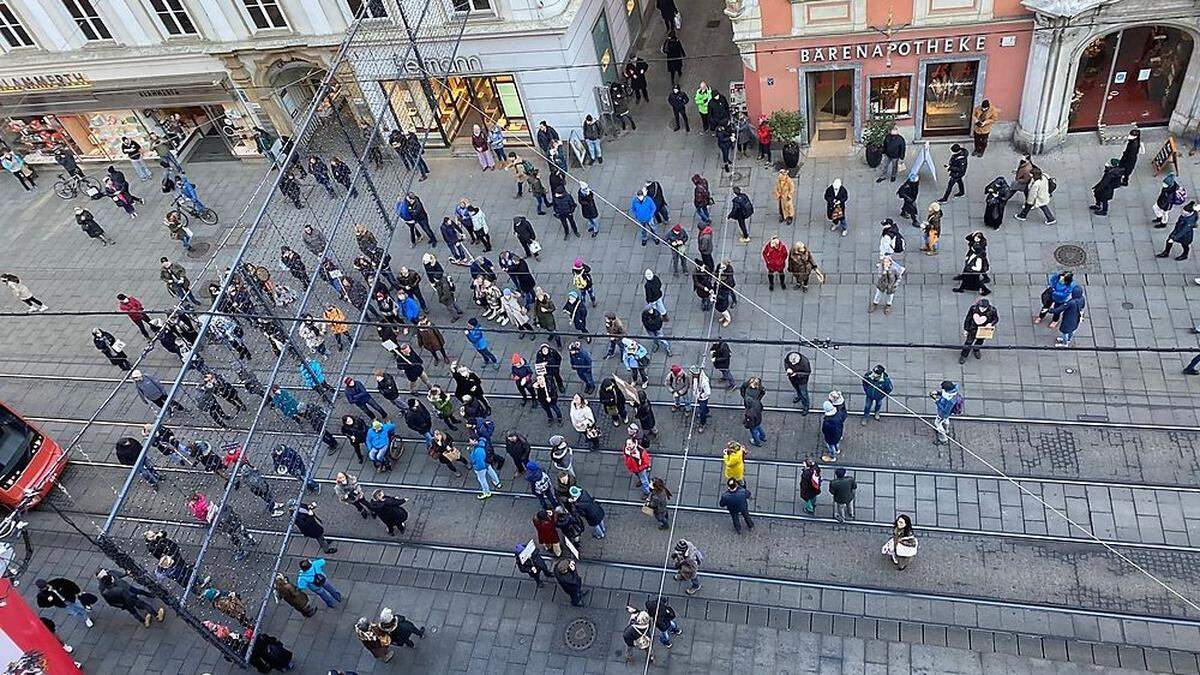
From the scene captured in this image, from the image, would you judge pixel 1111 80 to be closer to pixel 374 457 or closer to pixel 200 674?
pixel 374 457

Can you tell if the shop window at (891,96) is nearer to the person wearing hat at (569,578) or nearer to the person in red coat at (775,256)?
the person in red coat at (775,256)

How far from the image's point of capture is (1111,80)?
21.2 metres

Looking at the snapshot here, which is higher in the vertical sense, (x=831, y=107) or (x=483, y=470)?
(x=831, y=107)

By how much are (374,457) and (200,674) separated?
202 inches

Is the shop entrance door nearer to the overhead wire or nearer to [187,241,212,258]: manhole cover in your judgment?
the overhead wire

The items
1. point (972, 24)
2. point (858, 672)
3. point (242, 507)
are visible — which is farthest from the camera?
point (972, 24)

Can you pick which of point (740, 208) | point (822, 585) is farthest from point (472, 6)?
point (822, 585)

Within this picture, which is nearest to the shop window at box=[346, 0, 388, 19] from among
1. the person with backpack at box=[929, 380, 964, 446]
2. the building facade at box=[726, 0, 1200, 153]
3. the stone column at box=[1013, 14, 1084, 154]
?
the building facade at box=[726, 0, 1200, 153]

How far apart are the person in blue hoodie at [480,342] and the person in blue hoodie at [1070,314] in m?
11.9

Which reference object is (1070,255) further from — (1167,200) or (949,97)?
(949,97)

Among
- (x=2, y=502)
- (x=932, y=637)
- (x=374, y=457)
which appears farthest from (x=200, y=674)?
(x=932, y=637)

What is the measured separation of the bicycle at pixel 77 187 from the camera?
29.9 metres

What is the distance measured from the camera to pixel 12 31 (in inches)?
1077

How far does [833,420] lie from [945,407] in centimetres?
215
